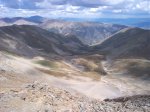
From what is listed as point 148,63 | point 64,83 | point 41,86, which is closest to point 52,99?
point 41,86

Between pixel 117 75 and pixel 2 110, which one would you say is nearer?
pixel 2 110

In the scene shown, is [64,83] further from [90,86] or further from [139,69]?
[139,69]

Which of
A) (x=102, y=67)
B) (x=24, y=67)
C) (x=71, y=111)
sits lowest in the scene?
(x=102, y=67)

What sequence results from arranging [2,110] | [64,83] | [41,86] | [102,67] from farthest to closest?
1. [102,67]
2. [64,83]
3. [41,86]
4. [2,110]

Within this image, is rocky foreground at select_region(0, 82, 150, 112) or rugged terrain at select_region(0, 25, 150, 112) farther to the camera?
rugged terrain at select_region(0, 25, 150, 112)

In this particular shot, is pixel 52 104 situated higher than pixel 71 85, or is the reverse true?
pixel 52 104

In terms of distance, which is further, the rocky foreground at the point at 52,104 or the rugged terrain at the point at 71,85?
the rugged terrain at the point at 71,85

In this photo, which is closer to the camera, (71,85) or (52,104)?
(52,104)

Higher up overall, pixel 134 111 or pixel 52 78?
Answer: pixel 134 111
